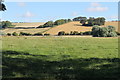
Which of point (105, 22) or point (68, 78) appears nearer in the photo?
point (68, 78)

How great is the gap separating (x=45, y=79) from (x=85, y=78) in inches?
69.8

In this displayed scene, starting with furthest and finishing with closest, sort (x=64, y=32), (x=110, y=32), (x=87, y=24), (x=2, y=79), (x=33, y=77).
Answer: (x=87, y=24), (x=64, y=32), (x=110, y=32), (x=33, y=77), (x=2, y=79)

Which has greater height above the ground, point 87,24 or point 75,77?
point 87,24

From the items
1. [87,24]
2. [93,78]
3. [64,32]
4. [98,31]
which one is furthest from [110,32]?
[93,78]

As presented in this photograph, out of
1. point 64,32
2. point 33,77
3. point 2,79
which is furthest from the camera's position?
point 64,32

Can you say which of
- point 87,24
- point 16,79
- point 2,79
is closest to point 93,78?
point 16,79

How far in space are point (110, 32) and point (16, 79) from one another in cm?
8458

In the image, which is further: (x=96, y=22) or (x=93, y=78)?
(x=96, y=22)

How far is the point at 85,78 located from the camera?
29.6 ft

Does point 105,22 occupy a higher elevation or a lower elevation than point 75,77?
higher

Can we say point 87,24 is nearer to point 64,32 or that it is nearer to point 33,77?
point 64,32

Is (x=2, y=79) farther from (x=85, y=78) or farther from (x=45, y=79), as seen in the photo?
(x=85, y=78)

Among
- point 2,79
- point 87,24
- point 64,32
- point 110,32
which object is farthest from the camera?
point 87,24

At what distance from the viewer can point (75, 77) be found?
9141mm
